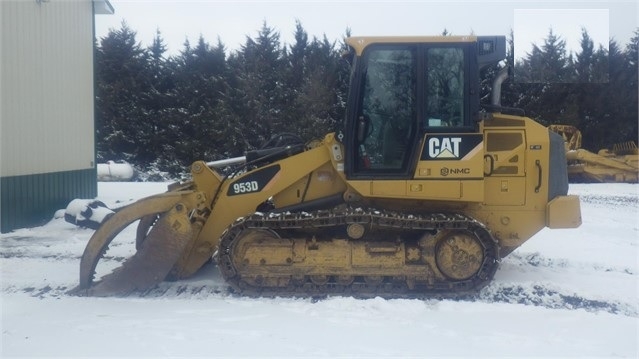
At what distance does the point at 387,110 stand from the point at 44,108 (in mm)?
8371

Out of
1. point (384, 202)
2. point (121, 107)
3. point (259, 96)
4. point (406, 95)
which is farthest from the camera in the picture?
point (121, 107)

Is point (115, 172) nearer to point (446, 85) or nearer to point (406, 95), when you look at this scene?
point (406, 95)

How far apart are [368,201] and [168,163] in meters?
26.3

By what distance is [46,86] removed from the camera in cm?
1188

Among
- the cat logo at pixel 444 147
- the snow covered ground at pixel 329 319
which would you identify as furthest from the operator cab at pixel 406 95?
the snow covered ground at pixel 329 319

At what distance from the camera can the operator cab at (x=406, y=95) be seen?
638 centimetres

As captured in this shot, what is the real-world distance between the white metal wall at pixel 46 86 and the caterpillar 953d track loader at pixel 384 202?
5.68 m

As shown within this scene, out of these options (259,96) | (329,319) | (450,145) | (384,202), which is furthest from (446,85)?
(259,96)

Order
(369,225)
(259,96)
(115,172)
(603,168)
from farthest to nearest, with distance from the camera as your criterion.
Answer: (259,96) < (115,172) < (603,168) < (369,225)

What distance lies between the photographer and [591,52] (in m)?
24.6

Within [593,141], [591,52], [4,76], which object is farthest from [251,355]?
[593,141]

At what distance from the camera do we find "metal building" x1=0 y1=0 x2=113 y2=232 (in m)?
10.6

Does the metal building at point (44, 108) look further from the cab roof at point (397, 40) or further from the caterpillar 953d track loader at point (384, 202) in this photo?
the cab roof at point (397, 40)

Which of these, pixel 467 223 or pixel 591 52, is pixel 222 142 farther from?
pixel 467 223
